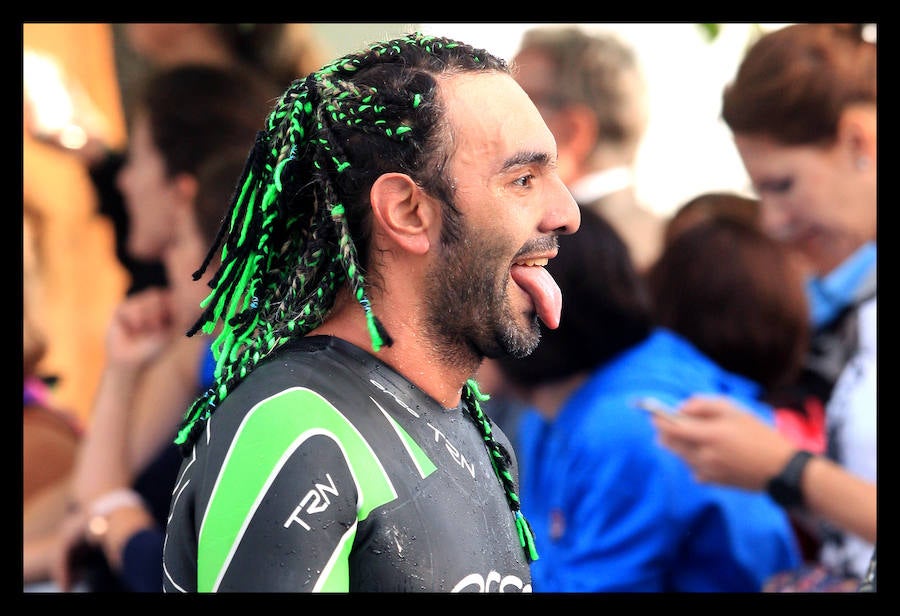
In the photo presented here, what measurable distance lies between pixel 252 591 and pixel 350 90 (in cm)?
83

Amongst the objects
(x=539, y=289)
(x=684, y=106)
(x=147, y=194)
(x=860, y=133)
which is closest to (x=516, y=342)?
(x=539, y=289)

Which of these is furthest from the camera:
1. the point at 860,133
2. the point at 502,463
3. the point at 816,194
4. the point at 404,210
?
the point at 816,194

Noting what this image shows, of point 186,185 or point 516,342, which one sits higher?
point 186,185

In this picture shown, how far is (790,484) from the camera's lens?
3.72m

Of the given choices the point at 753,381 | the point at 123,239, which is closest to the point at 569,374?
the point at 753,381

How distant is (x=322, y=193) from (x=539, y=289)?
1.32 ft

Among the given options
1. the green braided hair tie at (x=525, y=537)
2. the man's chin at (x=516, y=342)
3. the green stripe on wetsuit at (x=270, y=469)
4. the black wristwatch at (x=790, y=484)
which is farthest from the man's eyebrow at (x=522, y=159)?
the black wristwatch at (x=790, y=484)

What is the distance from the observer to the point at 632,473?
12.9ft

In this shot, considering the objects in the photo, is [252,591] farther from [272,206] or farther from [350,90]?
[350,90]

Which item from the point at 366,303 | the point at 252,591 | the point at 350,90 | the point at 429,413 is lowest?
the point at 252,591

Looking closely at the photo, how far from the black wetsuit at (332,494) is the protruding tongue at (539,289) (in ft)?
0.80

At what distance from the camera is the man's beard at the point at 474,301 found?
1.89m

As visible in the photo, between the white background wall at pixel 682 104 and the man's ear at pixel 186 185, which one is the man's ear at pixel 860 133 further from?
the man's ear at pixel 186 185

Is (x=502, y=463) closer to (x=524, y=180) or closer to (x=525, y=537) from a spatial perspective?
(x=525, y=537)
